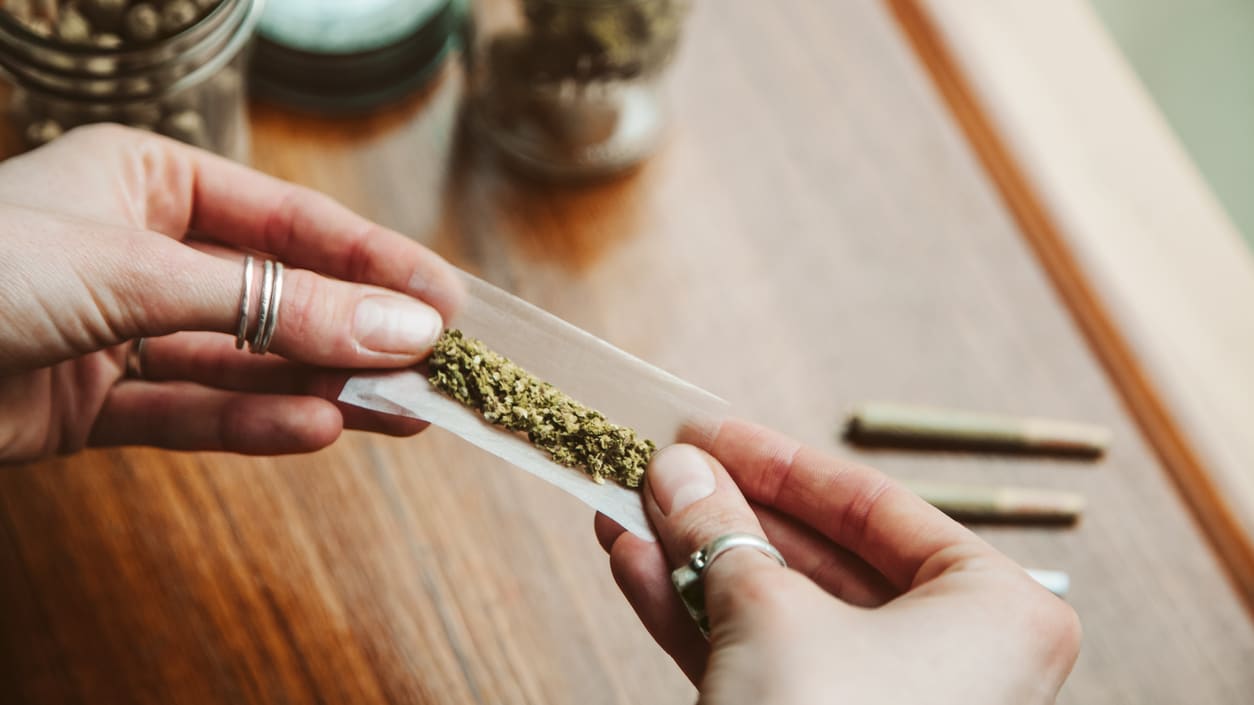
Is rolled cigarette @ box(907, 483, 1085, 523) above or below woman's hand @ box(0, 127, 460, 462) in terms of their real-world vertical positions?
below

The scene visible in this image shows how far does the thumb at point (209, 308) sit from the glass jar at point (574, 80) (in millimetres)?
296

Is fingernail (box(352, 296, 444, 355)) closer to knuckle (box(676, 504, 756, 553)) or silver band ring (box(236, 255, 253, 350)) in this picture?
silver band ring (box(236, 255, 253, 350))

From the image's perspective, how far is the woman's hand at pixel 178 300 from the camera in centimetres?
64

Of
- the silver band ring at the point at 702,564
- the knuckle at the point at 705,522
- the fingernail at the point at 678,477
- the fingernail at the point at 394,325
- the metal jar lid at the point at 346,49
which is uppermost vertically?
the metal jar lid at the point at 346,49

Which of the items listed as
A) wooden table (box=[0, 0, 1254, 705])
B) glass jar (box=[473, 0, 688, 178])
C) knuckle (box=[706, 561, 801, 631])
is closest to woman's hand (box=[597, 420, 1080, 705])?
knuckle (box=[706, 561, 801, 631])

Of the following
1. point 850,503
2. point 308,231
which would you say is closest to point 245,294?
point 308,231

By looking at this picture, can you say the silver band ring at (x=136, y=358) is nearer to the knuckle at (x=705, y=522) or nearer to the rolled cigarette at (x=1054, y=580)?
the knuckle at (x=705, y=522)

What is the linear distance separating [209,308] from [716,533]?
379 mm

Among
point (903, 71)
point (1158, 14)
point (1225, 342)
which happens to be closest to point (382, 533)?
point (903, 71)

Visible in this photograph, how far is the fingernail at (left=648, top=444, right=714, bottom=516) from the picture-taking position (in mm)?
705

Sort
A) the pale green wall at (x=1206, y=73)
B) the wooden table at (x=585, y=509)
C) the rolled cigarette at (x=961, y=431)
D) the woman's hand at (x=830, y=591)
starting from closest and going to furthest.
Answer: the woman's hand at (x=830, y=591) < the wooden table at (x=585, y=509) < the rolled cigarette at (x=961, y=431) < the pale green wall at (x=1206, y=73)

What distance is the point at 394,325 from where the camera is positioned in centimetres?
73

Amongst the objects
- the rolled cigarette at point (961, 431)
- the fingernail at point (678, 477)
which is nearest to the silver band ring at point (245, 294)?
the fingernail at point (678, 477)

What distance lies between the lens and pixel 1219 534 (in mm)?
929
